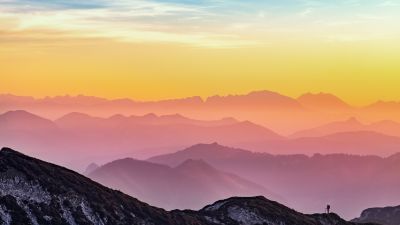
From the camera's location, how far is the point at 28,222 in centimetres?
11262

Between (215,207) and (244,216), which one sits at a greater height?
(215,207)

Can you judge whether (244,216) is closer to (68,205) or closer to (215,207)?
(215,207)

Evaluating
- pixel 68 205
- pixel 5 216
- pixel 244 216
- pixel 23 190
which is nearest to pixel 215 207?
pixel 244 216

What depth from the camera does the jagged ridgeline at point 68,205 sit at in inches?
4596

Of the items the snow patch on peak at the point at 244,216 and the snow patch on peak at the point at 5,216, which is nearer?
the snow patch on peak at the point at 5,216

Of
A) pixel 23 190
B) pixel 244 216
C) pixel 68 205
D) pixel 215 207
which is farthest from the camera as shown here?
pixel 215 207

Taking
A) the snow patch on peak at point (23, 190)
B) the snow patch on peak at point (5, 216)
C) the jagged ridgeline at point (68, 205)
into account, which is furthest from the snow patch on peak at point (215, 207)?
the snow patch on peak at point (5, 216)

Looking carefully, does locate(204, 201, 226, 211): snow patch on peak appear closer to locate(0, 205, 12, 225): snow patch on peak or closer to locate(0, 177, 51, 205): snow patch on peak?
locate(0, 177, 51, 205): snow patch on peak

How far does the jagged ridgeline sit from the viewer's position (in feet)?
383

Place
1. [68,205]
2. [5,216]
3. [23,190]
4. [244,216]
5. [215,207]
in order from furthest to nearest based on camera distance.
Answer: [215,207], [244,216], [68,205], [23,190], [5,216]

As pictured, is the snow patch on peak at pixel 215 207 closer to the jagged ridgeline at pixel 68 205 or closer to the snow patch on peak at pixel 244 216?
the jagged ridgeline at pixel 68 205

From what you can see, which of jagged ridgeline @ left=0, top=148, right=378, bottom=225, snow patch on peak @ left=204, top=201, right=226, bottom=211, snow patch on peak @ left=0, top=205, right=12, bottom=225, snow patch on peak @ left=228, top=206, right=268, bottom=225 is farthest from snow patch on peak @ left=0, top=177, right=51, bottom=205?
snow patch on peak @ left=204, top=201, right=226, bottom=211

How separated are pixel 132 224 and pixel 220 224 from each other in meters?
26.1

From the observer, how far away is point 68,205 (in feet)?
405
